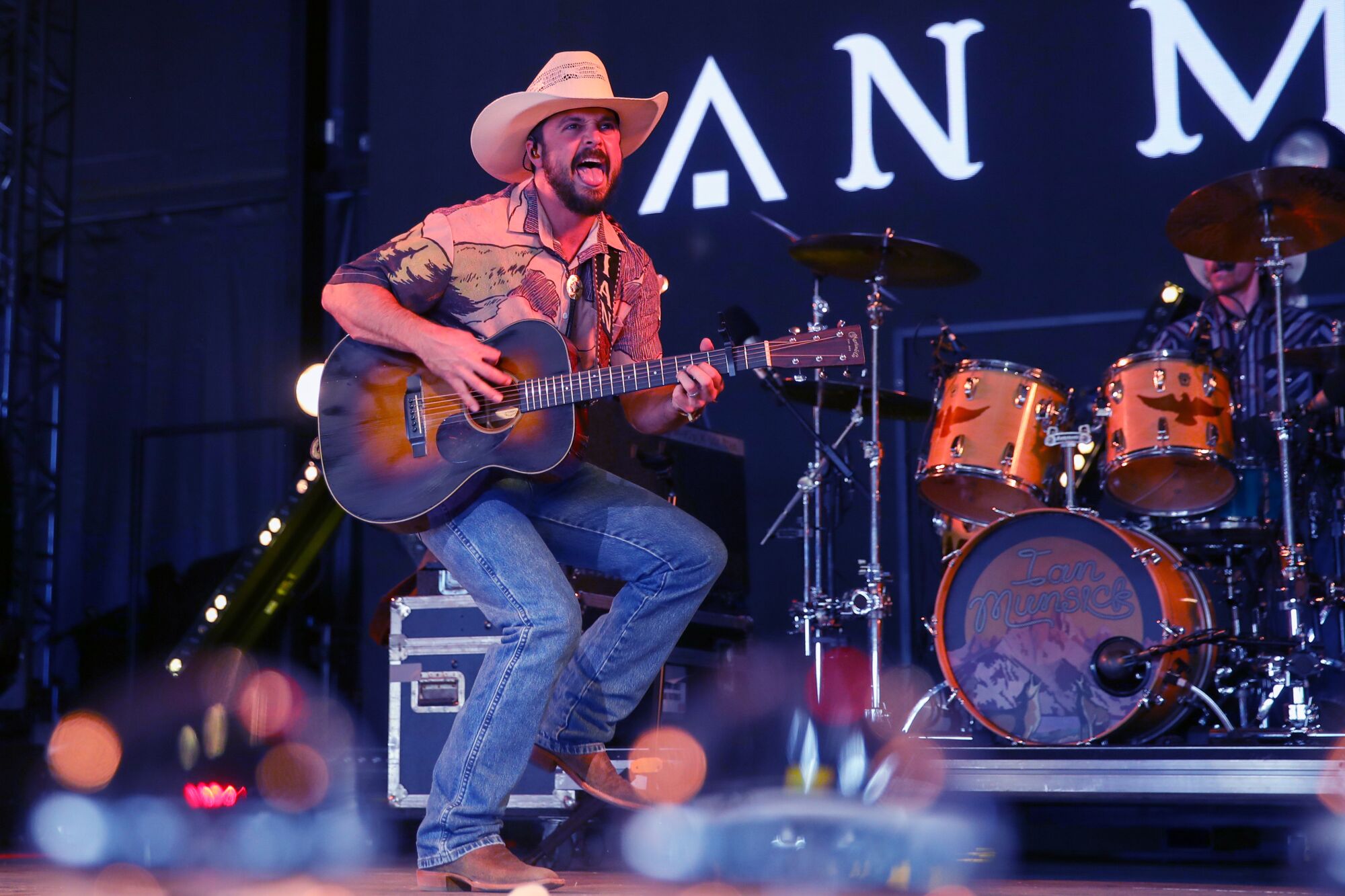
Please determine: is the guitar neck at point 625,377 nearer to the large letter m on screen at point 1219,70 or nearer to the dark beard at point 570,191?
the dark beard at point 570,191

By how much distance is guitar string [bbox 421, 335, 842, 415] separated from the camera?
3.38 metres

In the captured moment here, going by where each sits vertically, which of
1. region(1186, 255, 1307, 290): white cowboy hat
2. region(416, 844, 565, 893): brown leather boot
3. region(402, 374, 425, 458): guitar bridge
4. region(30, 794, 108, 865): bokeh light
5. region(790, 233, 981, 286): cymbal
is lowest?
region(30, 794, 108, 865): bokeh light

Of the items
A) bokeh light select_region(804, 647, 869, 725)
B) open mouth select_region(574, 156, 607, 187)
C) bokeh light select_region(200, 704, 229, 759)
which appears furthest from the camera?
bokeh light select_region(200, 704, 229, 759)

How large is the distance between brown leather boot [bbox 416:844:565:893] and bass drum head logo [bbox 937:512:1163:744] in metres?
2.00

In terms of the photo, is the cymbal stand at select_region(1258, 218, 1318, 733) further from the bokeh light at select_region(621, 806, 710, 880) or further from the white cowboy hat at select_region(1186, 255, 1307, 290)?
the bokeh light at select_region(621, 806, 710, 880)

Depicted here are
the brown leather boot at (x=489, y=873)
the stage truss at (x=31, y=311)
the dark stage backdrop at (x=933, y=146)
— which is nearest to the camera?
the brown leather boot at (x=489, y=873)

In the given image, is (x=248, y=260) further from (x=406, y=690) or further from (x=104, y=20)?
(x=406, y=690)

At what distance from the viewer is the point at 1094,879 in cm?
408

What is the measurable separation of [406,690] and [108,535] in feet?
15.0

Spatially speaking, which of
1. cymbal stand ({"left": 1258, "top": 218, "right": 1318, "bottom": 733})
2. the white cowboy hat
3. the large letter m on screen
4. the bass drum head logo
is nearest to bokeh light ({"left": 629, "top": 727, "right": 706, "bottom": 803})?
the bass drum head logo

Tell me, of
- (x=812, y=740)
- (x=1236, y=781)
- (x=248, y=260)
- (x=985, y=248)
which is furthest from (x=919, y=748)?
(x=248, y=260)

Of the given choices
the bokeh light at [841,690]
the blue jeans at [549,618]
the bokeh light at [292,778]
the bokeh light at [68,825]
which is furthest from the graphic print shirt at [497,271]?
the bokeh light at [292,778]

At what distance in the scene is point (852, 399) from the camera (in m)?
5.68

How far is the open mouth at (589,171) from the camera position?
3.58m
